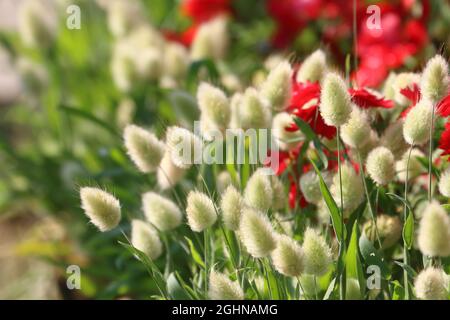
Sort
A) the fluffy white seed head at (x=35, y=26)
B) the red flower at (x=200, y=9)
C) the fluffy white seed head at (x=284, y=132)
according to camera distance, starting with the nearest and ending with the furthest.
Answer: the fluffy white seed head at (x=284, y=132)
the fluffy white seed head at (x=35, y=26)
the red flower at (x=200, y=9)

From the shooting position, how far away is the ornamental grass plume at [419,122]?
2.79 ft

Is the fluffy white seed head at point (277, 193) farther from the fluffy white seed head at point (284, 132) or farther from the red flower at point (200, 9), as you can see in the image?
the red flower at point (200, 9)

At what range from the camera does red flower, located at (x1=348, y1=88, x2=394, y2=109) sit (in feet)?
3.28

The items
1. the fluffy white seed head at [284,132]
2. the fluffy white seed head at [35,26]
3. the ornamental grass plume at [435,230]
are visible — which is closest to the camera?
the ornamental grass plume at [435,230]

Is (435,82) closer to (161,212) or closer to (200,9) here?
(161,212)

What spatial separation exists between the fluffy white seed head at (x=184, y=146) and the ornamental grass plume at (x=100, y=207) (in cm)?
9

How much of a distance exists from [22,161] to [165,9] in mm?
752

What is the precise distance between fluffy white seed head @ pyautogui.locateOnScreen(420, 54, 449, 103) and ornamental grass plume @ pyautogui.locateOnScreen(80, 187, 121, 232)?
354 mm

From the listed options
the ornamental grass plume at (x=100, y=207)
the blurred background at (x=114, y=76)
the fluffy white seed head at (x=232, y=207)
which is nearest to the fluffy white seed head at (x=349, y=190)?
the fluffy white seed head at (x=232, y=207)

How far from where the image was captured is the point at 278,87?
1.00 m

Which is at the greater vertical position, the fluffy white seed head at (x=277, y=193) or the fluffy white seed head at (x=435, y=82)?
the fluffy white seed head at (x=435, y=82)

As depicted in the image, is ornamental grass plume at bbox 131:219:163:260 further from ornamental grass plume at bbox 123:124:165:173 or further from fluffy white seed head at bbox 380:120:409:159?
fluffy white seed head at bbox 380:120:409:159

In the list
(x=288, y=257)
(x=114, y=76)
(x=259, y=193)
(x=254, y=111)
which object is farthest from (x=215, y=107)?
(x=114, y=76)
